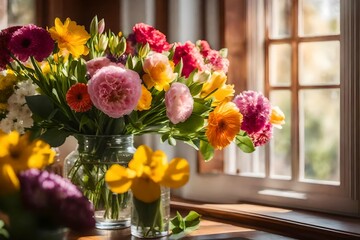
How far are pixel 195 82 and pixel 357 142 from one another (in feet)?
1.72

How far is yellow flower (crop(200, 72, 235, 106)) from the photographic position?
1.43 m

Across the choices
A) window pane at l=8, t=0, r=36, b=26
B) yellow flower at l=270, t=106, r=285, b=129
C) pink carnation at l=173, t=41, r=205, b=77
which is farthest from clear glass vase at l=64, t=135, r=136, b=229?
window pane at l=8, t=0, r=36, b=26

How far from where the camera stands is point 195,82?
1409mm

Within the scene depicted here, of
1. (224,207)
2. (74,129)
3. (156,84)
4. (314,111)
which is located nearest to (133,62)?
(156,84)

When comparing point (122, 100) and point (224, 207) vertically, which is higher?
point (122, 100)

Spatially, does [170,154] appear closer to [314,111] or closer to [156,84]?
[156,84]

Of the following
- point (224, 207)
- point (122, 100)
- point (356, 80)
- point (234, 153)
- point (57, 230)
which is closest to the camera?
point (57, 230)

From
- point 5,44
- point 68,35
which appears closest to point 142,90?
point 68,35

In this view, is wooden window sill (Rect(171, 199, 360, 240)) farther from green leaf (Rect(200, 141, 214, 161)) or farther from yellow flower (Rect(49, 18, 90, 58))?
yellow flower (Rect(49, 18, 90, 58))

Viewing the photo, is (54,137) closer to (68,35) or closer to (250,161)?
(68,35)

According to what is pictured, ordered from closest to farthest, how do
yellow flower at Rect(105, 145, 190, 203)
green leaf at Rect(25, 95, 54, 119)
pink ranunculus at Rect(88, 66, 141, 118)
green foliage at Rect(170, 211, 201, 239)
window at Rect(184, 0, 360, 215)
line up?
yellow flower at Rect(105, 145, 190, 203)
pink ranunculus at Rect(88, 66, 141, 118)
green leaf at Rect(25, 95, 54, 119)
green foliage at Rect(170, 211, 201, 239)
window at Rect(184, 0, 360, 215)

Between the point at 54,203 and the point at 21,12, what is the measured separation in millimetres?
1342

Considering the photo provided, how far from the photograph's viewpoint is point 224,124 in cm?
136

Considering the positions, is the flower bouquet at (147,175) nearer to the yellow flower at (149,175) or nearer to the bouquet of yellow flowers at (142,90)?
the yellow flower at (149,175)
